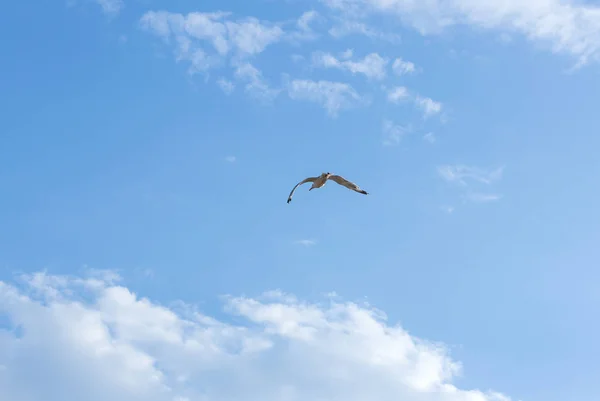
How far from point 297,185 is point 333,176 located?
4.08 meters

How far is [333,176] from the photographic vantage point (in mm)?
59062

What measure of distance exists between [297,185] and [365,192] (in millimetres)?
7155

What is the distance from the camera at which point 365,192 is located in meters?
59.1

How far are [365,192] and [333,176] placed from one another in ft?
12.0

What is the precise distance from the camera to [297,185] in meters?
60.6
